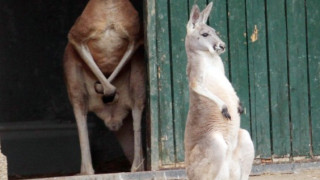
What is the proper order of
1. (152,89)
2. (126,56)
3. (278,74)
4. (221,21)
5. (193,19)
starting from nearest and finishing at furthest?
(193,19), (152,89), (221,21), (278,74), (126,56)

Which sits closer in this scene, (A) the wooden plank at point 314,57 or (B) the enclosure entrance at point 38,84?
(A) the wooden plank at point 314,57

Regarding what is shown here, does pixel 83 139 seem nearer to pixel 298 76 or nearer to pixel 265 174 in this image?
pixel 265 174

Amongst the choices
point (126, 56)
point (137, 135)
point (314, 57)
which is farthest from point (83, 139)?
point (314, 57)

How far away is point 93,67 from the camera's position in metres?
9.79

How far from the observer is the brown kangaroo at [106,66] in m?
9.77

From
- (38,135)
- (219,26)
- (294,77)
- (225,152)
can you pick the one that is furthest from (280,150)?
(38,135)

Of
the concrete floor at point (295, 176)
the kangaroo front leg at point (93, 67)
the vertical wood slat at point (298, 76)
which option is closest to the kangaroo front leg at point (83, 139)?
the kangaroo front leg at point (93, 67)

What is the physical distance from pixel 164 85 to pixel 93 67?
0.78 m

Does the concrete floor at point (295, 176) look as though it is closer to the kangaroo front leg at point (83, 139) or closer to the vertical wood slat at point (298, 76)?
the vertical wood slat at point (298, 76)

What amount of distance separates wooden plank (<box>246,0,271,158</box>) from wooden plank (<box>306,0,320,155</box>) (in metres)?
0.44

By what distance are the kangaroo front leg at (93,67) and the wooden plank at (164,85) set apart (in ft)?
2.05

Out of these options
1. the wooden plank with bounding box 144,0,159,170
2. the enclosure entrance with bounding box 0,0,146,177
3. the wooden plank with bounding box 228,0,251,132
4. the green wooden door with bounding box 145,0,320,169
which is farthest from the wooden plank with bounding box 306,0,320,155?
the enclosure entrance with bounding box 0,0,146,177

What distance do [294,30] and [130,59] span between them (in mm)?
1554

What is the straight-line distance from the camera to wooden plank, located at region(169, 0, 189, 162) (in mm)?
9414
